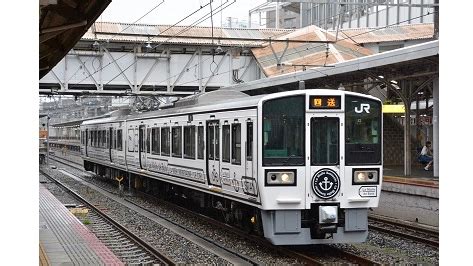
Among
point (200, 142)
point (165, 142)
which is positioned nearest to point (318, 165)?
point (200, 142)

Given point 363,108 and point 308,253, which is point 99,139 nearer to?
point 308,253

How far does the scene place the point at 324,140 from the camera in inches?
360

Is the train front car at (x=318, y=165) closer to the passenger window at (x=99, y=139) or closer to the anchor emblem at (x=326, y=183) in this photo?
the anchor emblem at (x=326, y=183)

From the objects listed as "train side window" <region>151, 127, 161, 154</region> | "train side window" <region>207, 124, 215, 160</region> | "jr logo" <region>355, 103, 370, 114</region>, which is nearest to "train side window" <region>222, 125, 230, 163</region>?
"train side window" <region>207, 124, 215, 160</region>

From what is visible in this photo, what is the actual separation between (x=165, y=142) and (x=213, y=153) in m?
3.81

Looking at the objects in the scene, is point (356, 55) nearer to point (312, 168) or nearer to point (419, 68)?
point (419, 68)

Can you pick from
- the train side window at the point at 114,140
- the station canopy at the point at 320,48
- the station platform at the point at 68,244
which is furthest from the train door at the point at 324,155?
the station canopy at the point at 320,48

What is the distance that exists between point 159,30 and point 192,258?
68.6ft

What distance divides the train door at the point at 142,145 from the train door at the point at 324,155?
8.55 metres

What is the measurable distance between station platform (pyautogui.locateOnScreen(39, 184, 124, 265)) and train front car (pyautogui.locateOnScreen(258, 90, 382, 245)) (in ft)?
7.65

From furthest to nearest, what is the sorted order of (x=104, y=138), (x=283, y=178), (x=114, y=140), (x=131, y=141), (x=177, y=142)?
(x=104, y=138)
(x=114, y=140)
(x=131, y=141)
(x=177, y=142)
(x=283, y=178)

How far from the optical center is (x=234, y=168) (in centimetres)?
994
